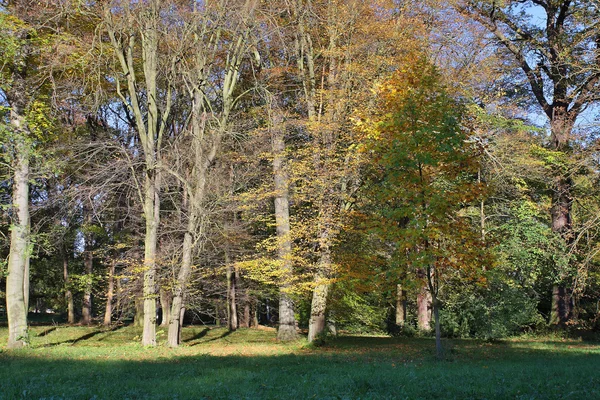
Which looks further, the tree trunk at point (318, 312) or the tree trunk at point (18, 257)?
the tree trunk at point (318, 312)

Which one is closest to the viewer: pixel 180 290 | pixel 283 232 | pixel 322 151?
pixel 180 290

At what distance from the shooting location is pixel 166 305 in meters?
28.0

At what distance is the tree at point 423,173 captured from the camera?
11484mm

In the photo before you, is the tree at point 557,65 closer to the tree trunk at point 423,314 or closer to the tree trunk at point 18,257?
the tree trunk at point 423,314

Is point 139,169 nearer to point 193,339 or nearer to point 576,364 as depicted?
point 193,339

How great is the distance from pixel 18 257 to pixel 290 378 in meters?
10.8

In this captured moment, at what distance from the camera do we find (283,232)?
19094 mm

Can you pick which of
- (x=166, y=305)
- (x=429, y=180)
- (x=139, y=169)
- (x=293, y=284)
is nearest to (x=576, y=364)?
(x=429, y=180)

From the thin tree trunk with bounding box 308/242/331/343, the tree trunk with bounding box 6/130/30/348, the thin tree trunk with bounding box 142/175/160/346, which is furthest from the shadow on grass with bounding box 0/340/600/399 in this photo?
the thin tree trunk with bounding box 308/242/331/343

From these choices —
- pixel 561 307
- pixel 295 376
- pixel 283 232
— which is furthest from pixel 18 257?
pixel 561 307

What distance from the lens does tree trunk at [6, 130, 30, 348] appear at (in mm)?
15234

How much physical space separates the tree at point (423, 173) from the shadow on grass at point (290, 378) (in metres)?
2.44

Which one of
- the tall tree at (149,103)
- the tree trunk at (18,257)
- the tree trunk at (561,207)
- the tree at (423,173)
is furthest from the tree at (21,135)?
the tree trunk at (561,207)

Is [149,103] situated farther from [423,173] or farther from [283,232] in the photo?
[423,173]
